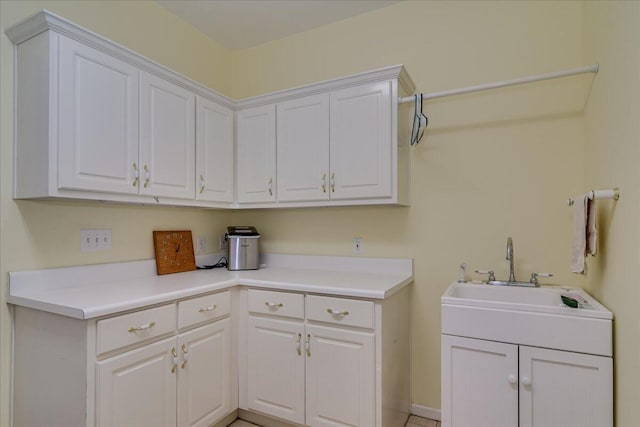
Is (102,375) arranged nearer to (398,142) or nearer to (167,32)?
(398,142)

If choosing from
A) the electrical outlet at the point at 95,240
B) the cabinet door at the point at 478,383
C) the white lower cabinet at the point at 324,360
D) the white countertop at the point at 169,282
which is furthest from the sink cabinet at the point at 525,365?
the electrical outlet at the point at 95,240

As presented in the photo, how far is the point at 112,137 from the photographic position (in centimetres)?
176

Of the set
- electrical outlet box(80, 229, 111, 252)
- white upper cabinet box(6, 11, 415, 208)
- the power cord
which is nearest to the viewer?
white upper cabinet box(6, 11, 415, 208)

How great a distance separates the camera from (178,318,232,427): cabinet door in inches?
69.5

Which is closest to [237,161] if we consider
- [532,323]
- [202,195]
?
[202,195]

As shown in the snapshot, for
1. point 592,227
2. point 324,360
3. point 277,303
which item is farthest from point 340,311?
point 592,227

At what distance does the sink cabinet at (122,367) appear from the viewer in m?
1.41

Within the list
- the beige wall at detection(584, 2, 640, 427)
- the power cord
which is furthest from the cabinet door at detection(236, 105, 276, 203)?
the beige wall at detection(584, 2, 640, 427)

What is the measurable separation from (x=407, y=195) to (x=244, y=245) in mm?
1199

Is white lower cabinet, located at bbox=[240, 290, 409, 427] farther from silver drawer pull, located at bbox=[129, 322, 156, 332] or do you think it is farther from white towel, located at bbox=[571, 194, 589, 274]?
white towel, located at bbox=[571, 194, 589, 274]

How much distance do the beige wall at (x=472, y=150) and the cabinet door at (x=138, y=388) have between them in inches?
50.6

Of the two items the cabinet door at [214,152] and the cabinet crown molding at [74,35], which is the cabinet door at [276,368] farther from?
the cabinet crown molding at [74,35]

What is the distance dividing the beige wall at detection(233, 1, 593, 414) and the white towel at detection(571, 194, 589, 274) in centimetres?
42

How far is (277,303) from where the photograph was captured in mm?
2006
